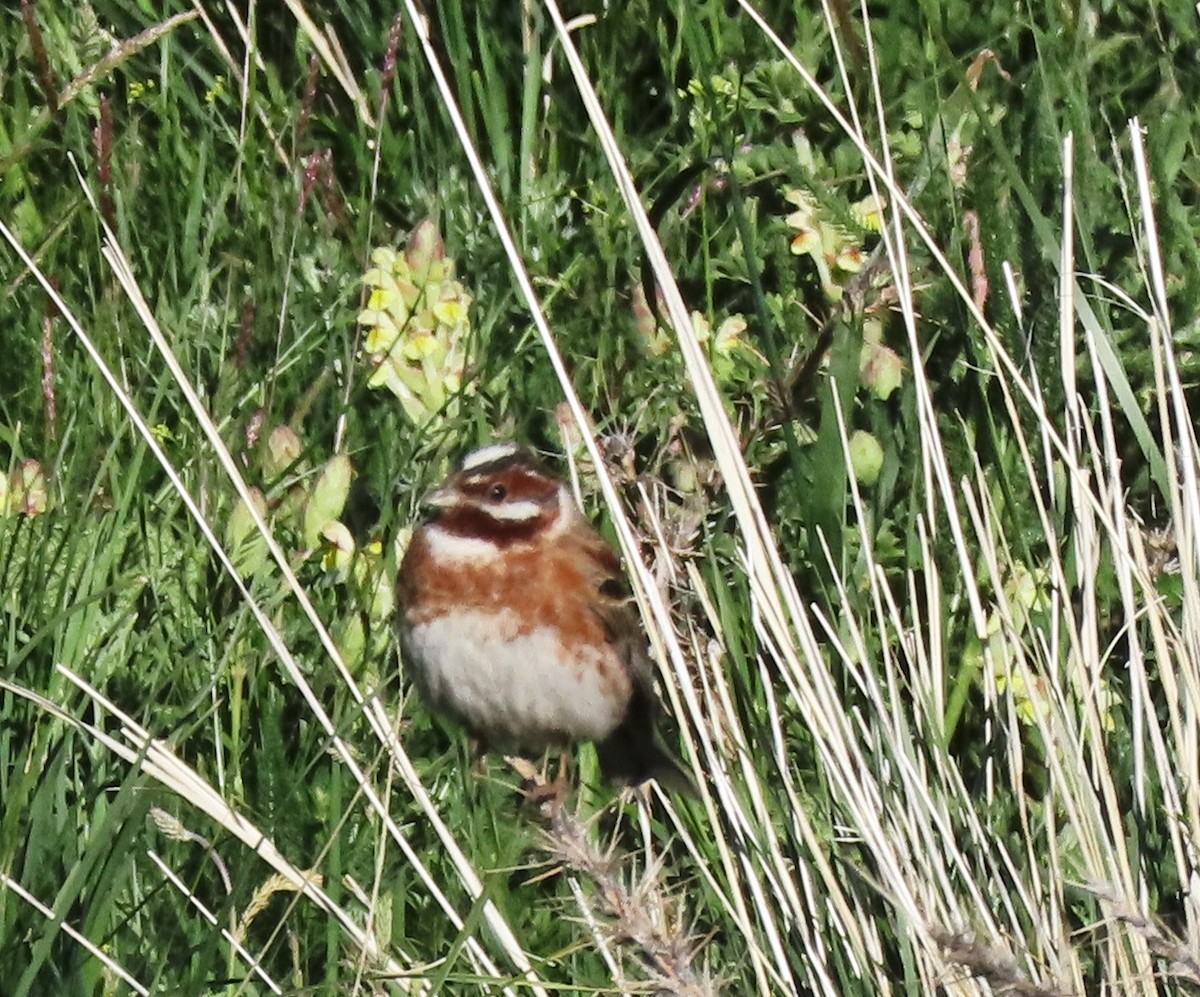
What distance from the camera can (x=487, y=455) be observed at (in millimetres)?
2922

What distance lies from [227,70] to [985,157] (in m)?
1.68

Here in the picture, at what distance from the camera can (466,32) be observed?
3.74m

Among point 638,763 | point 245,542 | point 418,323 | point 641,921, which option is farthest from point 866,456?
point 641,921

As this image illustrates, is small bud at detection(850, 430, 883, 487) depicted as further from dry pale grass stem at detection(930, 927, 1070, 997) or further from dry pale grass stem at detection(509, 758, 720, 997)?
dry pale grass stem at detection(930, 927, 1070, 997)

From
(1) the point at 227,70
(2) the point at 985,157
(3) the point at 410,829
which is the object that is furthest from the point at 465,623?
(1) the point at 227,70

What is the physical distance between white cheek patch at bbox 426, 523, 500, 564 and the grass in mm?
105

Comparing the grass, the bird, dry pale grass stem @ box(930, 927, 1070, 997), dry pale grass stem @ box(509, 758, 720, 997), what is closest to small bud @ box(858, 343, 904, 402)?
the grass

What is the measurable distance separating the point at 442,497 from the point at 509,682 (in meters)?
0.30

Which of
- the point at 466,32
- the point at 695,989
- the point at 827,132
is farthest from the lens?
the point at 466,32

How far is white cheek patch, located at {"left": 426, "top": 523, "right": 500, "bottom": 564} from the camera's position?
3.05 metres

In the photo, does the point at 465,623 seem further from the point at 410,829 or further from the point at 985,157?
the point at 985,157

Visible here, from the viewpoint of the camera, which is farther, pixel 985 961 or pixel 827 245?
pixel 827 245

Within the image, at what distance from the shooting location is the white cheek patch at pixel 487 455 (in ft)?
9.57

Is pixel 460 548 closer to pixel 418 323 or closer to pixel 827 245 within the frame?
pixel 418 323
